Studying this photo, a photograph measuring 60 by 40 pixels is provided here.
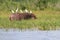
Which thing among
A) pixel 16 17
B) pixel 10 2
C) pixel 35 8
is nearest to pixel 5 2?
pixel 10 2

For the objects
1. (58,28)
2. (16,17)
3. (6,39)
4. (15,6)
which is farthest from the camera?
(15,6)

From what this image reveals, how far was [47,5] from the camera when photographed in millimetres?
26594

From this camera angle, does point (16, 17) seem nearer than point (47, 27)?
No

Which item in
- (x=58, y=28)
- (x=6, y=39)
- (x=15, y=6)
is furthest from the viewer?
(x=15, y=6)

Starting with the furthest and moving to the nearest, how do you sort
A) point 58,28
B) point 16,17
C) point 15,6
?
point 15,6 → point 16,17 → point 58,28

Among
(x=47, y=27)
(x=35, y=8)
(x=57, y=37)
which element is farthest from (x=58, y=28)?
(x=35, y=8)

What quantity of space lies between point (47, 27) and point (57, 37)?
3.49 meters

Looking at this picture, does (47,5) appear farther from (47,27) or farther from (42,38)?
(42,38)

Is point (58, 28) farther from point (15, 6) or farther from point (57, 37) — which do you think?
point (15, 6)

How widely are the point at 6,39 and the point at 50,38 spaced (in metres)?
1.64

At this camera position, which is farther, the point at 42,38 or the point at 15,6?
the point at 15,6

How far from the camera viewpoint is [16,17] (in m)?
19.7

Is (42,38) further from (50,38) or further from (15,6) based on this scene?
(15,6)

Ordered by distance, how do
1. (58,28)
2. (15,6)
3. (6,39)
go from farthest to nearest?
(15,6)
(58,28)
(6,39)
